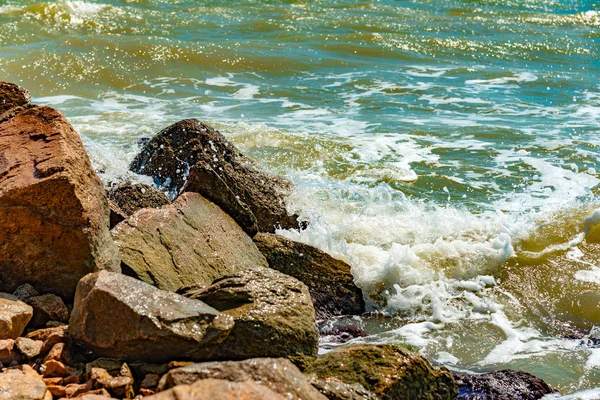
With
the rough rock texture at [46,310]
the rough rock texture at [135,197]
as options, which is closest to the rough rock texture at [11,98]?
the rough rock texture at [135,197]

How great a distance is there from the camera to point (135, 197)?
621 cm

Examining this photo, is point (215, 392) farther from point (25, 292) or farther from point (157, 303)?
point (25, 292)

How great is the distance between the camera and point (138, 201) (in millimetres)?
6191

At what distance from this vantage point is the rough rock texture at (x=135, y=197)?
20.2 ft

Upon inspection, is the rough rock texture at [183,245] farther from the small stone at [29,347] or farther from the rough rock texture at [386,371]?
the rough rock texture at [386,371]

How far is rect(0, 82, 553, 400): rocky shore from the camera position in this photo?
142 inches

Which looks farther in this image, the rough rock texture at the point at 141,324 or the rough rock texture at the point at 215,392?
the rough rock texture at the point at 141,324

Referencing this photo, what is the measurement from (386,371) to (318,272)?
2.15m

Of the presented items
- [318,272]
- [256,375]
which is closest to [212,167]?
[318,272]

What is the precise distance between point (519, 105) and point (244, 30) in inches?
296

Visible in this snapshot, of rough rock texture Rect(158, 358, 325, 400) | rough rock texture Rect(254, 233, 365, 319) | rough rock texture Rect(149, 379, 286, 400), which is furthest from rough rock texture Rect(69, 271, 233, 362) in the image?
rough rock texture Rect(254, 233, 365, 319)

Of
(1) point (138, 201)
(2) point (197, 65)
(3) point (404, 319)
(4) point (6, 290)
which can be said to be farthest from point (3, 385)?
(2) point (197, 65)

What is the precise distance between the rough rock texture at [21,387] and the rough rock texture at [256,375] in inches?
24.5

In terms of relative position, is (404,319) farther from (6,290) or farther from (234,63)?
(234,63)
